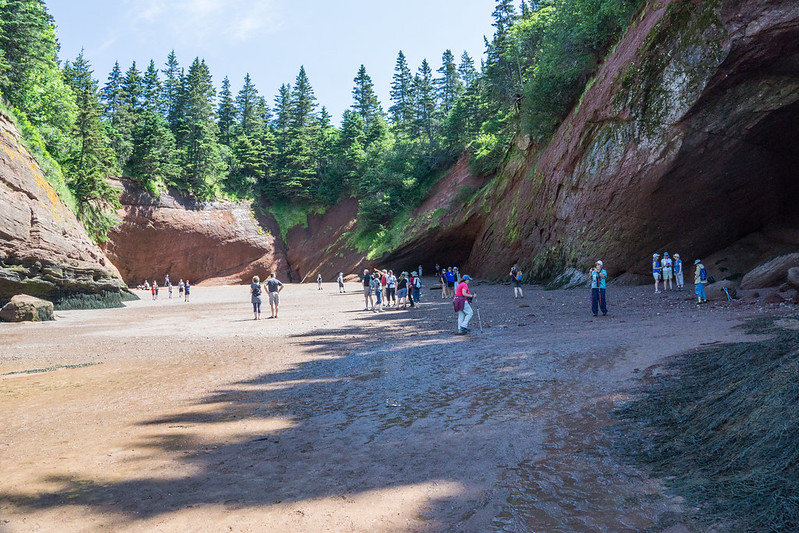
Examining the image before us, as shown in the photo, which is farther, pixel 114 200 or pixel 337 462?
pixel 114 200

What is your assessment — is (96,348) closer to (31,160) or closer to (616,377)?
(616,377)

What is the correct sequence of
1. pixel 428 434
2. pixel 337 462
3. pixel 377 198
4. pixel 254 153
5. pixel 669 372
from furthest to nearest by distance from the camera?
pixel 254 153, pixel 377 198, pixel 669 372, pixel 428 434, pixel 337 462

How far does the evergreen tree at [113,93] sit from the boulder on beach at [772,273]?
57.5 m

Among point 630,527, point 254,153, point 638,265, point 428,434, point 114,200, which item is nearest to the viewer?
point 630,527

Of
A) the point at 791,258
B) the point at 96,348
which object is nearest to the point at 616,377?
the point at 791,258

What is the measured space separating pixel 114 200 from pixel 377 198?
2249cm

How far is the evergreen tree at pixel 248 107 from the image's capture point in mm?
67562

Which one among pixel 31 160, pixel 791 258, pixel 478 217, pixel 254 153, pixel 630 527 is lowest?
pixel 630 527

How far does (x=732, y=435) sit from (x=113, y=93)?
225 feet

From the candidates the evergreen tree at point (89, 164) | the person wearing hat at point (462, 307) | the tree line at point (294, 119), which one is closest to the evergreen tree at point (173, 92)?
the tree line at point (294, 119)

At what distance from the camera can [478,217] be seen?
37781 mm

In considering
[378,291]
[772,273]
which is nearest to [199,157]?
[378,291]

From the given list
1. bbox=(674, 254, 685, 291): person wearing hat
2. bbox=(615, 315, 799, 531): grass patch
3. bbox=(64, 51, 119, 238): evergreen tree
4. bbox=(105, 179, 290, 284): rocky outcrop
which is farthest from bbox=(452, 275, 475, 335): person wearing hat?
bbox=(105, 179, 290, 284): rocky outcrop

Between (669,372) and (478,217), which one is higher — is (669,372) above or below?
below
